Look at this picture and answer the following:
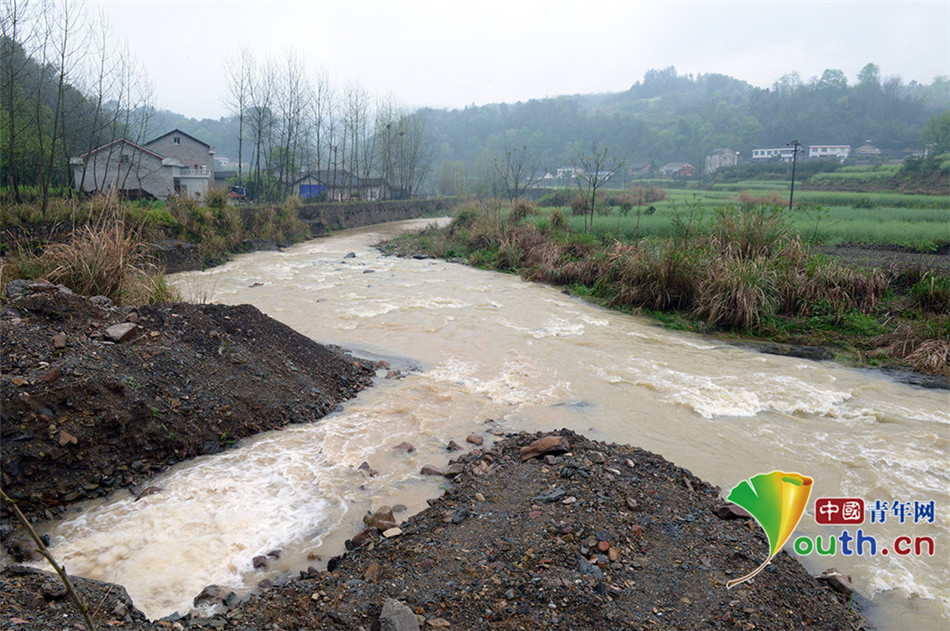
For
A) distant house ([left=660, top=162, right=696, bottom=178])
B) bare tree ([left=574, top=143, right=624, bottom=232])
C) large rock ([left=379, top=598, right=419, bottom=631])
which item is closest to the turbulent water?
large rock ([left=379, top=598, right=419, bottom=631])

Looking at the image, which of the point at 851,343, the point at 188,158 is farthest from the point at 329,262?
the point at 188,158

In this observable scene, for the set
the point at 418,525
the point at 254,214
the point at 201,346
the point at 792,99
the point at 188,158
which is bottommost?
the point at 418,525

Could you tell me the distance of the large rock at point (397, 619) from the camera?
2480mm

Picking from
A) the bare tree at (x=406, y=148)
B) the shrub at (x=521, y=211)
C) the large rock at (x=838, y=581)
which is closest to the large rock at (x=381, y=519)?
the large rock at (x=838, y=581)

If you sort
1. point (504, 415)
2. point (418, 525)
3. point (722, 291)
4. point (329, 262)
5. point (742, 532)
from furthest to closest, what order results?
point (329, 262), point (722, 291), point (504, 415), point (418, 525), point (742, 532)

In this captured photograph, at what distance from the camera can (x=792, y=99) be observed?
213 feet

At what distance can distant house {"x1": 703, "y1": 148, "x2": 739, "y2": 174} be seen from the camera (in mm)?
56719

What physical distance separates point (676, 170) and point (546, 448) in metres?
58.1

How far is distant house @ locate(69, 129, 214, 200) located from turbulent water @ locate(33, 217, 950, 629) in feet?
73.6

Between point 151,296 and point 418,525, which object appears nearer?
point 418,525

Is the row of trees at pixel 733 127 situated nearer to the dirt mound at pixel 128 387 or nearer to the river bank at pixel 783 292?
the river bank at pixel 783 292

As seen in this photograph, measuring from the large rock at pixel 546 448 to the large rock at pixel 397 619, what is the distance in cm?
203

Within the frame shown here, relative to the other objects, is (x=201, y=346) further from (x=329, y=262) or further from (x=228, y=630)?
(x=329, y=262)

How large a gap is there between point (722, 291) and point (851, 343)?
82.5 inches
